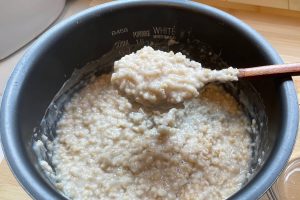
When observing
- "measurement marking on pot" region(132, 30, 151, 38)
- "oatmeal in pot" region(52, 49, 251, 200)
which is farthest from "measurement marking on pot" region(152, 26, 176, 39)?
"oatmeal in pot" region(52, 49, 251, 200)

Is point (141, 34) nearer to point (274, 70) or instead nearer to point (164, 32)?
point (164, 32)

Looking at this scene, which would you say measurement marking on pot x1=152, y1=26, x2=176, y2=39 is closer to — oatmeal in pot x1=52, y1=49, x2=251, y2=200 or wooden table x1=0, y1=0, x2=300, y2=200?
oatmeal in pot x1=52, y1=49, x2=251, y2=200

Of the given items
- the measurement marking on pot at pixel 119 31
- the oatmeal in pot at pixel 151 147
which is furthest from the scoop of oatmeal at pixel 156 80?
the measurement marking on pot at pixel 119 31

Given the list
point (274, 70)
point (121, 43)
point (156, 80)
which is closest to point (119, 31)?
point (121, 43)

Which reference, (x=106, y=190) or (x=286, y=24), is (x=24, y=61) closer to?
(x=106, y=190)

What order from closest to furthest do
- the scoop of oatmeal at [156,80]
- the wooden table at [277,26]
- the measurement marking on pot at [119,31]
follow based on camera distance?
1. the scoop of oatmeal at [156,80]
2. the measurement marking on pot at [119,31]
3. the wooden table at [277,26]

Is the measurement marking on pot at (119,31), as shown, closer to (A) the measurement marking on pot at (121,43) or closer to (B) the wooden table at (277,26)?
(A) the measurement marking on pot at (121,43)

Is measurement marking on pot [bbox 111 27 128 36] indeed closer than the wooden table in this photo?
Yes
